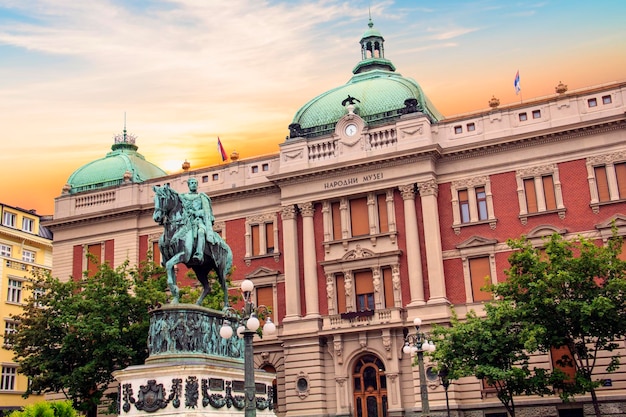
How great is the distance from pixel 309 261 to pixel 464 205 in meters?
10.2

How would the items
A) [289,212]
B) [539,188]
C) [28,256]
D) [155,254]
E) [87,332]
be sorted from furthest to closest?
[28,256]
[155,254]
[289,212]
[539,188]
[87,332]

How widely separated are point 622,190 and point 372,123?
51.4 feet

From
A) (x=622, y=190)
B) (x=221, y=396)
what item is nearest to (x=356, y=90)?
(x=622, y=190)

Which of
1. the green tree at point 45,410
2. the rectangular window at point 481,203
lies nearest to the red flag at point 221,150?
the rectangular window at point 481,203

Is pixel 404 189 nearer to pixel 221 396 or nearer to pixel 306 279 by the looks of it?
pixel 306 279

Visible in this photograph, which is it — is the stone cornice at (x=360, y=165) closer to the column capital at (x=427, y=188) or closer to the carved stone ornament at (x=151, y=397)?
the column capital at (x=427, y=188)

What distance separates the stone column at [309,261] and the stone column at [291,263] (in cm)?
61

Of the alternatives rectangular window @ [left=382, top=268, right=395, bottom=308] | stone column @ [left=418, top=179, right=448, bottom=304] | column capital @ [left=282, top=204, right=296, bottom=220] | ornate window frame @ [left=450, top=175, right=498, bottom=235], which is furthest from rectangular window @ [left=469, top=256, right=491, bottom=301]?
column capital @ [left=282, top=204, right=296, bottom=220]

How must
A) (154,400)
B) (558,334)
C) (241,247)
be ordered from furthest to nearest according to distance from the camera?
(241,247)
(558,334)
(154,400)

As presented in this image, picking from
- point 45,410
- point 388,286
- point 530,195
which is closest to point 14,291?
point 388,286

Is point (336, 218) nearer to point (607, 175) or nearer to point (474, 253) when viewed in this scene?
point (474, 253)

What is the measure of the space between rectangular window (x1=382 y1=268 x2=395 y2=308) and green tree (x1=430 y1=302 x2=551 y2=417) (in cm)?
942

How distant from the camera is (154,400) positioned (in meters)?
20.8

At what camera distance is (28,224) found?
66.9 m
